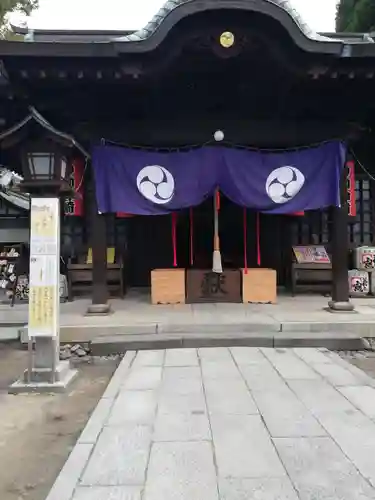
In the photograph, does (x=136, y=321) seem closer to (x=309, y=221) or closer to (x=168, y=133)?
(x=168, y=133)

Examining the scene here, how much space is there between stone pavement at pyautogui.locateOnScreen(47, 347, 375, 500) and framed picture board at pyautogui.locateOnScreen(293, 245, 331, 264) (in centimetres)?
509

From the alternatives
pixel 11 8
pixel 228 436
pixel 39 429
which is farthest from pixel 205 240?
pixel 11 8

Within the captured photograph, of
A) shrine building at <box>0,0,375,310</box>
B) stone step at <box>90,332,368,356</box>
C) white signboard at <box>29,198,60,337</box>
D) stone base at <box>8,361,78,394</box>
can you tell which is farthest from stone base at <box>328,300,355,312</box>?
white signboard at <box>29,198,60,337</box>

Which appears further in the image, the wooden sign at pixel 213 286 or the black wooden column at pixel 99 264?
the wooden sign at pixel 213 286

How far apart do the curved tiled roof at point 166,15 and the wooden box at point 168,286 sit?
441 cm

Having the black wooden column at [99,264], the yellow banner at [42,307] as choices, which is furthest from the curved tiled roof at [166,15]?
the yellow banner at [42,307]

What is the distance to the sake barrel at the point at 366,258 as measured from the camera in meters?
11.1

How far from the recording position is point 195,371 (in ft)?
19.4

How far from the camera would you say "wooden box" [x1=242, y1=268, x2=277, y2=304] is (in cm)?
973

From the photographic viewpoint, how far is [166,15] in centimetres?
715

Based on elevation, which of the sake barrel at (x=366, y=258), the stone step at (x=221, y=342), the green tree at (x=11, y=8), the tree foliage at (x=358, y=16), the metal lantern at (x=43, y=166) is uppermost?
the green tree at (x=11, y=8)

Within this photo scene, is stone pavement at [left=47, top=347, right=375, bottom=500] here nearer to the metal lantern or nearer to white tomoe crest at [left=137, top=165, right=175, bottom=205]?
the metal lantern

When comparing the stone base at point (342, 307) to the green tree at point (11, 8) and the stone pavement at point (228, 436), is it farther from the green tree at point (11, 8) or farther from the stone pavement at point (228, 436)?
the green tree at point (11, 8)

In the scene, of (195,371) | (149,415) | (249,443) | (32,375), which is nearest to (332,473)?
(249,443)
